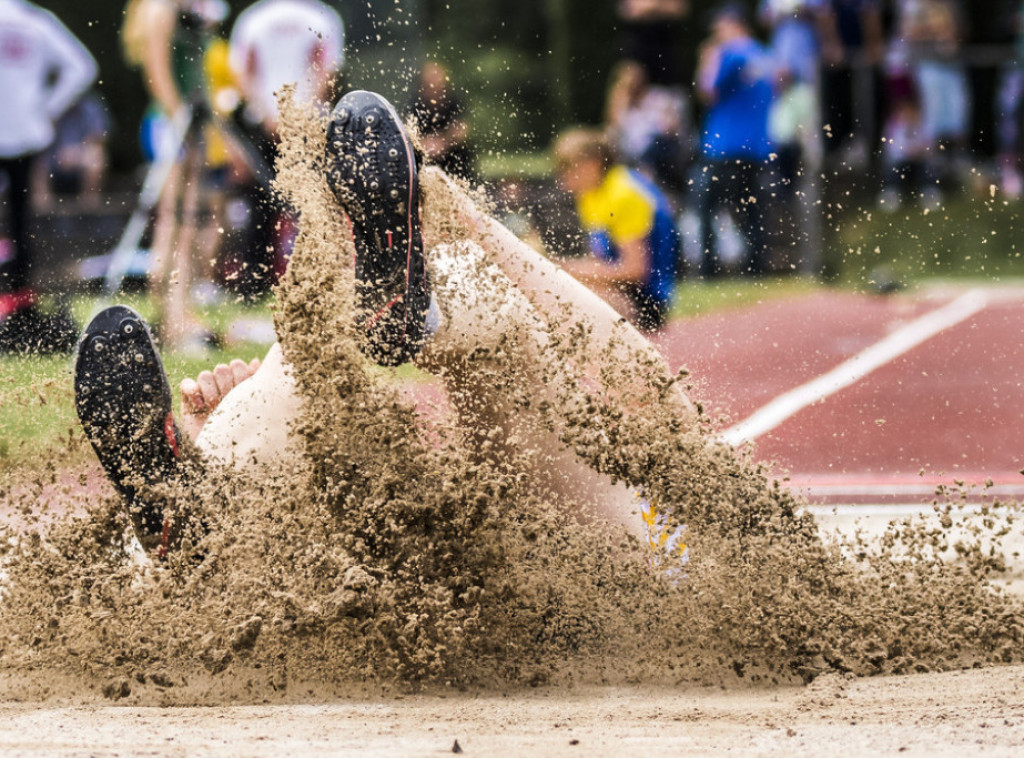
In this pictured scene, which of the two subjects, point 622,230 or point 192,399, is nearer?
point 192,399

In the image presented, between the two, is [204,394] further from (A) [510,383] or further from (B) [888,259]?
(B) [888,259]

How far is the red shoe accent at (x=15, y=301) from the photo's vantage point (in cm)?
732

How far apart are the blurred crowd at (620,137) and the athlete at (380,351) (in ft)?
3.87

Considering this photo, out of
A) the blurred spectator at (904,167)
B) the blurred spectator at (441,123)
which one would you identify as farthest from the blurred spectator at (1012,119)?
the blurred spectator at (441,123)

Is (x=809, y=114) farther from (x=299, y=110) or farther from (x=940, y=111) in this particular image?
(x=299, y=110)

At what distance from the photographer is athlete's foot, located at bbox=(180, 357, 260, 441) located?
3.55 meters

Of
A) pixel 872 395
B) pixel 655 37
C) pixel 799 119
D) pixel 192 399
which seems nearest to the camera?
pixel 192 399

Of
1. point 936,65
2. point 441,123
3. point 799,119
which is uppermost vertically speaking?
point 936,65

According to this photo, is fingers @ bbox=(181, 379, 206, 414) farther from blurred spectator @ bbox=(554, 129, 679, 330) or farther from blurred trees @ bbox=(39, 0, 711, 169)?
blurred trees @ bbox=(39, 0, 711, 169)

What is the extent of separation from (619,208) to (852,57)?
18.0 feet

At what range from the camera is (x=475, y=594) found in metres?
2.76

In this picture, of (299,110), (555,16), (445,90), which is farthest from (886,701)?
(555,16)

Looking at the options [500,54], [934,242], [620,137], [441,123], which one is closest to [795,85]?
[620,137]

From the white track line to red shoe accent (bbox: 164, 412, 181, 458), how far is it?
1.54 m
